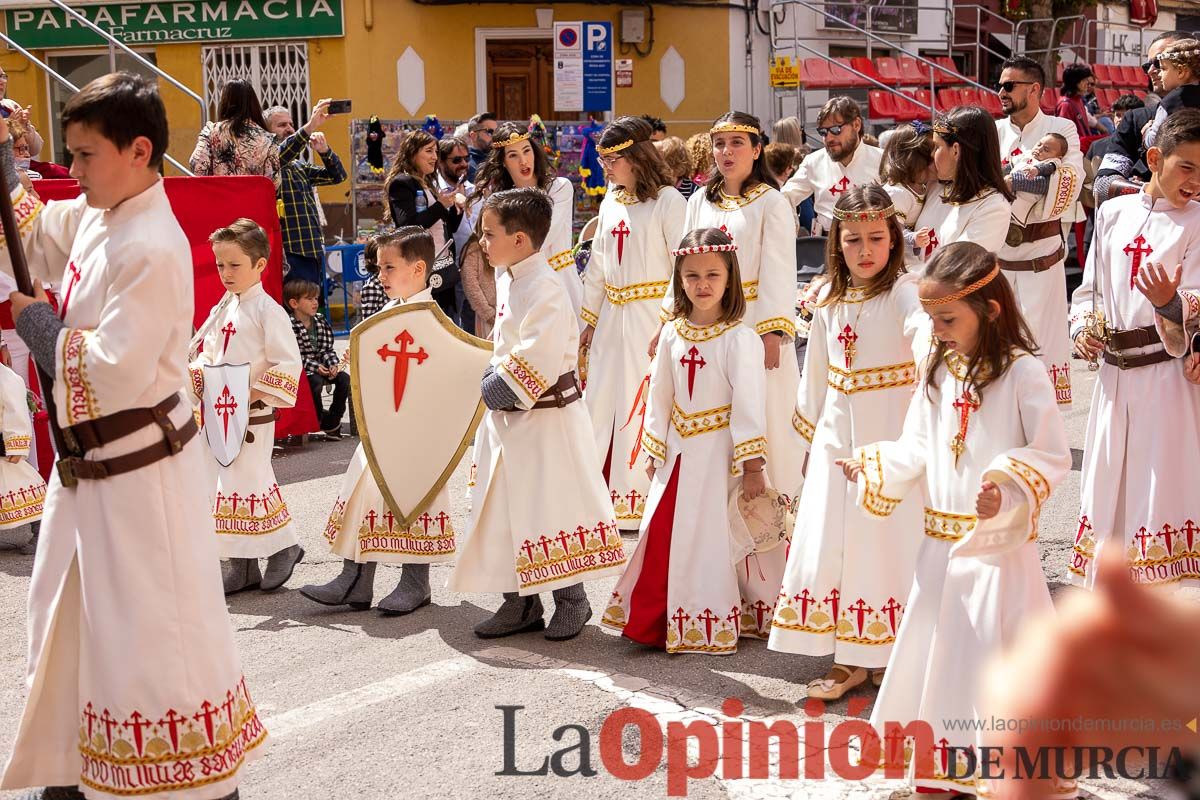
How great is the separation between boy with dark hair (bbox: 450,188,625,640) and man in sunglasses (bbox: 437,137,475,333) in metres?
4.67

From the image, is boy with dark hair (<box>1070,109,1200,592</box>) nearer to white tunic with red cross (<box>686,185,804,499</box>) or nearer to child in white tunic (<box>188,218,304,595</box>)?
white tunic with red cross (<box>686,185,804,499</box>)

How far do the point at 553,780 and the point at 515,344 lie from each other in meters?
1.87

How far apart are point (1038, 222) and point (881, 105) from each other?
13212mm

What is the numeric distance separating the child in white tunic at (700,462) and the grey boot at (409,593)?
95 centimetres

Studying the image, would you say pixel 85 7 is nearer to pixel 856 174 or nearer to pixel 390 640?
pixel 856 174

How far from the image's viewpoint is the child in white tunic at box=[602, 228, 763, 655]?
5242 mm

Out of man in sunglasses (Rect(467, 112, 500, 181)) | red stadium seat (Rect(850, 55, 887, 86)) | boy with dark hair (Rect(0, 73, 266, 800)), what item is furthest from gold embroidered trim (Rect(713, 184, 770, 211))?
red stadium seat (Rect(850, 55, 887, 86))

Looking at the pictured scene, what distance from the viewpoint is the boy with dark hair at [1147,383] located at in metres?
5.12

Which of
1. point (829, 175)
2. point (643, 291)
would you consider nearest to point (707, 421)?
point (643, 291)

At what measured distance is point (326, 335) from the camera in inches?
399

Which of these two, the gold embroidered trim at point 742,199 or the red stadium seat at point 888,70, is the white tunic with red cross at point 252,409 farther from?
the red stadium seat at point 888,70

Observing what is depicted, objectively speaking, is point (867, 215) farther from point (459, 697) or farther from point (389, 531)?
point (389, 531)

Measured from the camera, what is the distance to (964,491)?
391 cm

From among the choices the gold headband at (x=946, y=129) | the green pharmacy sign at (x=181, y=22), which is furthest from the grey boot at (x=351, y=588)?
the green pharmacy sign at (x=181, y=22)
